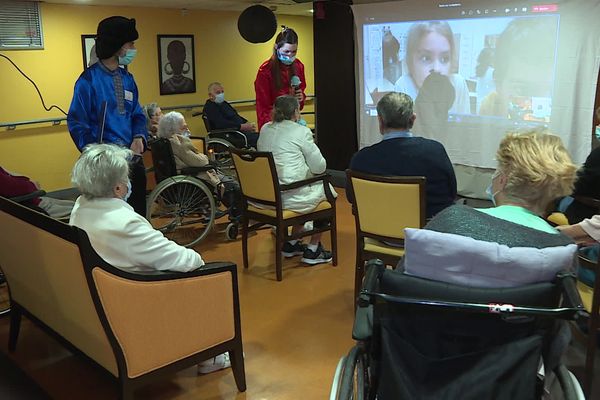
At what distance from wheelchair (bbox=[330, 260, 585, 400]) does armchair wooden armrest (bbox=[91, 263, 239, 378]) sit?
83cm

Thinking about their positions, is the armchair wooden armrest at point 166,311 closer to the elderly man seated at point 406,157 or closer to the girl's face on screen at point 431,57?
the elderly man seated at point 406,157

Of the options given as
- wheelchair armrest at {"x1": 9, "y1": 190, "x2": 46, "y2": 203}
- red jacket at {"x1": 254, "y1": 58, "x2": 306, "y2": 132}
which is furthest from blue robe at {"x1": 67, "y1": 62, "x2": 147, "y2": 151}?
red jacket at {"x1": 254, "y1": 58, "x2": 306, "y2": 132}

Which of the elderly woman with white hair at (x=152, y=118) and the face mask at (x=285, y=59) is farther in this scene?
the elderly woman with white hair at (x=152, y=118)

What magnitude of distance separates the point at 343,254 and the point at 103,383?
204 cm

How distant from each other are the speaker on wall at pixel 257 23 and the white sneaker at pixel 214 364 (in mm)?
4175

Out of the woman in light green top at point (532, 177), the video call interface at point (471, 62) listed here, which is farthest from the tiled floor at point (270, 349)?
the video call interface at point (471, 62)

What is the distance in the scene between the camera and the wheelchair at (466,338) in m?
1.32

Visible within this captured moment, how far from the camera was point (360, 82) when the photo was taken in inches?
224

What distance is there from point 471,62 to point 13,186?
365 cm

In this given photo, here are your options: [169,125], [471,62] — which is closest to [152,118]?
[169,125]

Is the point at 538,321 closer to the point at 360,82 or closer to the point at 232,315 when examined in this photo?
the point at 232,315

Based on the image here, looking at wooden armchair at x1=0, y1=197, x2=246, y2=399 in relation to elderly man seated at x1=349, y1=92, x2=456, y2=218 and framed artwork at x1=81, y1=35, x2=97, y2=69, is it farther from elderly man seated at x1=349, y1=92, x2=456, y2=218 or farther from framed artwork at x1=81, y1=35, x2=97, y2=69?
framed artwork at x1=81, y1=35, x2=97, y2=69

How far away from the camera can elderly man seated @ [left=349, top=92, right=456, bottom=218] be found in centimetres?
266

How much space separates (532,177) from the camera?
167cm
